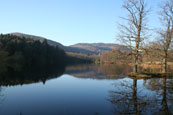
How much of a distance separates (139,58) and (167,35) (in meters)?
7.52

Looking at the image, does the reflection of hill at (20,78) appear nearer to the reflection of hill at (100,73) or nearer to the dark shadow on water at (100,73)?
the dark shadow on water at (100,73)

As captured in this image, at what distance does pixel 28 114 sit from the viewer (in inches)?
332

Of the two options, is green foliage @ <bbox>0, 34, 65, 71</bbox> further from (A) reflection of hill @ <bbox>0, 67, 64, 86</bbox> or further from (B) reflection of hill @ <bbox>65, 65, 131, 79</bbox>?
(A) reflection of hill @ <bbox>0, 67, 64, 86</bbox>

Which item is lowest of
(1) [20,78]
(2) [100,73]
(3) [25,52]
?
(1) [20,78]

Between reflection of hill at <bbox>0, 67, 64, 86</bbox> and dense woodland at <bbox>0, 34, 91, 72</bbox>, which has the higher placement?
dense woodland at <bbox>0, 34, 91, 72</bbox>

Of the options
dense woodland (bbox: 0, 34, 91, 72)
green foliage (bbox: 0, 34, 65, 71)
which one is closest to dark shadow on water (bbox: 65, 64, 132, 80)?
dense woodland (bbox: 0, 34, 91, 72)

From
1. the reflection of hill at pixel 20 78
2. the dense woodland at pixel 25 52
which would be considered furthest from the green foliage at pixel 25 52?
the reflection of hill at pixel 20 78

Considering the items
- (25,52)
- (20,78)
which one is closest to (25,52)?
(25,52)

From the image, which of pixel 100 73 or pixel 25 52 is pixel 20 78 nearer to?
pixel 100 73

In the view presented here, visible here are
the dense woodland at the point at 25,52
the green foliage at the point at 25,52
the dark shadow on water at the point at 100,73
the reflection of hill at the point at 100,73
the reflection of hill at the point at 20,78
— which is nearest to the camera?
the reflection of hill at the point at 20,78

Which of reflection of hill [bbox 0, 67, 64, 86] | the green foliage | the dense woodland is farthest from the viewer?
the green foliage

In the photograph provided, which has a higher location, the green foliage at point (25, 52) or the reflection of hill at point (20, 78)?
the green foliage at point (25, 52)

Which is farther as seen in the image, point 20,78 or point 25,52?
point 25,52

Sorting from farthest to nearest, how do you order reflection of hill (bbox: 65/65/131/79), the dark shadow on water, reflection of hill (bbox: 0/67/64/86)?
reflection of hill (bbox: 65/65/131/79), the dark shadow on water, reflection of hill (bbox: 0/67/64/86)
